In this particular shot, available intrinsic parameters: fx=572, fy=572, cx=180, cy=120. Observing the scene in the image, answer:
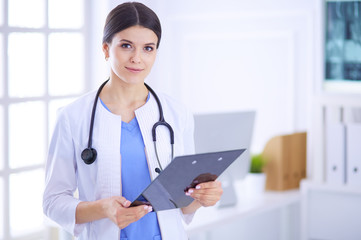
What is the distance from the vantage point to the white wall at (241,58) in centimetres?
347

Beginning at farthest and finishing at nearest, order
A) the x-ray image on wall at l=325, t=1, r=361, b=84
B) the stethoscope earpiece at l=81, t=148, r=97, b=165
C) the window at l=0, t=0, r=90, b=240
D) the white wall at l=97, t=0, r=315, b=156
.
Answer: the white wall at l=97, t=0, r=315, b=156 < the x-ray image on wall at l=325, t=1, r=361, b=84 < the window at l=0, t=0, r=90, b=240 < the stethoscope earpiece at l=81, t=148, r=97, b=165

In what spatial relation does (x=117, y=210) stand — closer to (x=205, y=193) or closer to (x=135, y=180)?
(x=135, y=180)

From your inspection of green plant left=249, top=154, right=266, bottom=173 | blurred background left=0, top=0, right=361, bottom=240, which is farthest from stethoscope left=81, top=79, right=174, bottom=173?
green plant left=249, top=154, right=266, bottom=173

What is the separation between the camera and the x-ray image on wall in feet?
9.93

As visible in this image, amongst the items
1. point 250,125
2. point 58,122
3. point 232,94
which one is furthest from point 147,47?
point 232,94

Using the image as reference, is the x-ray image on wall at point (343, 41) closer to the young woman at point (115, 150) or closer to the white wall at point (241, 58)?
the white wall at point (241, 58)

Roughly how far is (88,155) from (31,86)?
1.60 meters

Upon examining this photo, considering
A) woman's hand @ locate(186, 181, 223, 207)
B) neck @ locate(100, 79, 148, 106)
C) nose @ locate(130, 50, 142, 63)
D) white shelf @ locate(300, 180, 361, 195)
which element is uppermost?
nose @ locate(130, 50, 142, 63)

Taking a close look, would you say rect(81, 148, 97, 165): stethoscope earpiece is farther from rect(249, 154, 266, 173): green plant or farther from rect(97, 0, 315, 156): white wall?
rect(97, 0, 315, 156): white wall

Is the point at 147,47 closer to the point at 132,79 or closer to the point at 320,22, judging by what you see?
the point at 132,79

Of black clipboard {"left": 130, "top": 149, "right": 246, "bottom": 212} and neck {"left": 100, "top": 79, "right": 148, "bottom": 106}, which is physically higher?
neck {"left": 100, "top": 79, "right": 148, "bottom": 106}

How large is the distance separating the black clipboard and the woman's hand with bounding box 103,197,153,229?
2cm

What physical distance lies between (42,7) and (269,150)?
1.47 m

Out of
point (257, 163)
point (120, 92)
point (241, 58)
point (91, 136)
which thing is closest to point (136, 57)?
point (120, 92)
